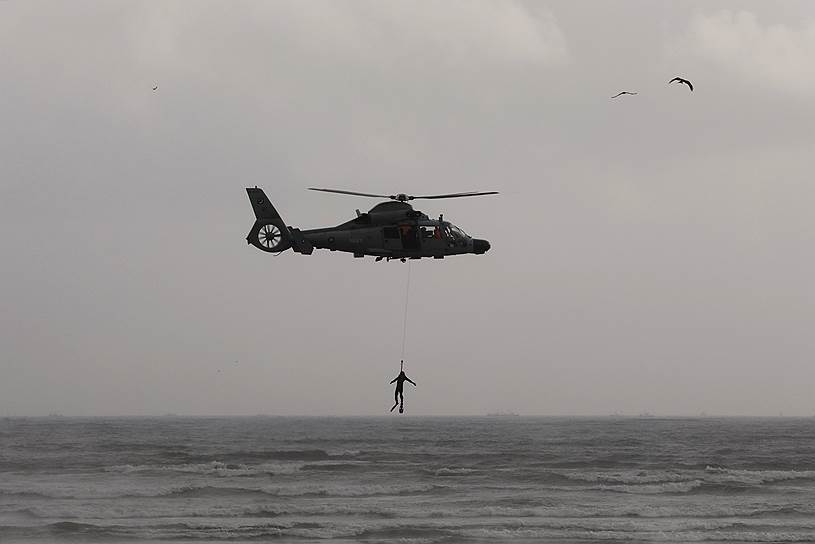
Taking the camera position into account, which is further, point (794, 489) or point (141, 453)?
point (141, 453)

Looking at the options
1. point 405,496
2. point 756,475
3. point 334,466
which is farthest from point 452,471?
point 756,475

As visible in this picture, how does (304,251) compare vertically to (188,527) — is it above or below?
above

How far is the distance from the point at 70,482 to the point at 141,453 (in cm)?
2667

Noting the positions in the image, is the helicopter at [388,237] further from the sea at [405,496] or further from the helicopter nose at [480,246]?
the sea at [405,496]

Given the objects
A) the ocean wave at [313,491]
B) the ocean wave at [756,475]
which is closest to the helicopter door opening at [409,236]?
the ocean wave at [313,491]

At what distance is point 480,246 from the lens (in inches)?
1316

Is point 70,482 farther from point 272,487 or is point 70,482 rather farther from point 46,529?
point 46,529

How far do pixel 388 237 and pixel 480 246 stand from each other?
3302 mm

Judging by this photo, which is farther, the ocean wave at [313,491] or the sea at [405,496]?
the ocean wave at [313,491]

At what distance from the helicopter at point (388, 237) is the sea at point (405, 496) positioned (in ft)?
49.6

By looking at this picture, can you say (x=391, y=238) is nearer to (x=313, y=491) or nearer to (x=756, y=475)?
(x=313, y=491)

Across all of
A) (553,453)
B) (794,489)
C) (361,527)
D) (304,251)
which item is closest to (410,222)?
(304,251)

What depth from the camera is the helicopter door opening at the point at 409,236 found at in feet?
105

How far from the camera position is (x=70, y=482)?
204 ft
